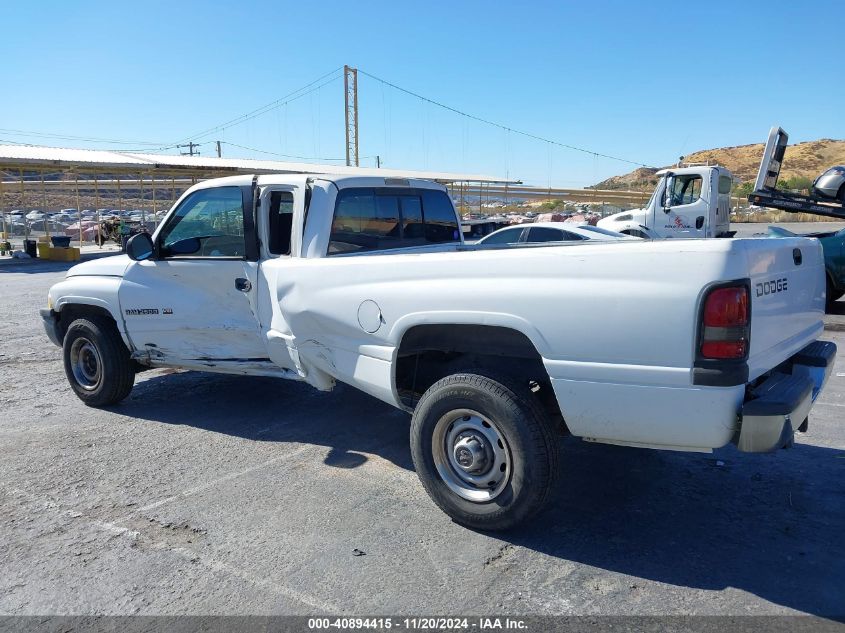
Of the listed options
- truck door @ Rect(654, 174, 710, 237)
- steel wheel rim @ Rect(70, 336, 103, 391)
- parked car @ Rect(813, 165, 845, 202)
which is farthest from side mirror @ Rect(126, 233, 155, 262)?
truck door @ Rect(654, 174, 710, 237)

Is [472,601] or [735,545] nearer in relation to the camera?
[472,601]

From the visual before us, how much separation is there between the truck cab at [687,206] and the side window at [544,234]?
360cm

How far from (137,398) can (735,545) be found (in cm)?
524

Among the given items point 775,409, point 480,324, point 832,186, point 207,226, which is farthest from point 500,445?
point 832,186

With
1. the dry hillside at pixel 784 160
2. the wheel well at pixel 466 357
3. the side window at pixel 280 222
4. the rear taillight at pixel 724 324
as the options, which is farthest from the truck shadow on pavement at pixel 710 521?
the dry hillside at pixel 784 160

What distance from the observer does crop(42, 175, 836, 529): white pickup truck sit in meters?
3.05

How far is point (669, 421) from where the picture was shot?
3.13 m

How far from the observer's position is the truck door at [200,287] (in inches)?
205

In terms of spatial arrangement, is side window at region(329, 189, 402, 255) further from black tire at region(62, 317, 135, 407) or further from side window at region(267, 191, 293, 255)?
black tire at region(62, 317, 135, 407)

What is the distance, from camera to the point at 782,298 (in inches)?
139

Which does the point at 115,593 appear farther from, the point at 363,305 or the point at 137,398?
the point at 137,398

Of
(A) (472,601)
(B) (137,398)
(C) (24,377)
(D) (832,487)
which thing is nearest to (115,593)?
(A) (472,601)

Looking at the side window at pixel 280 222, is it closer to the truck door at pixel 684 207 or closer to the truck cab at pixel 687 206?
the truck cab at pixel 687 206

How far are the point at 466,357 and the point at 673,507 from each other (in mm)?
1497
